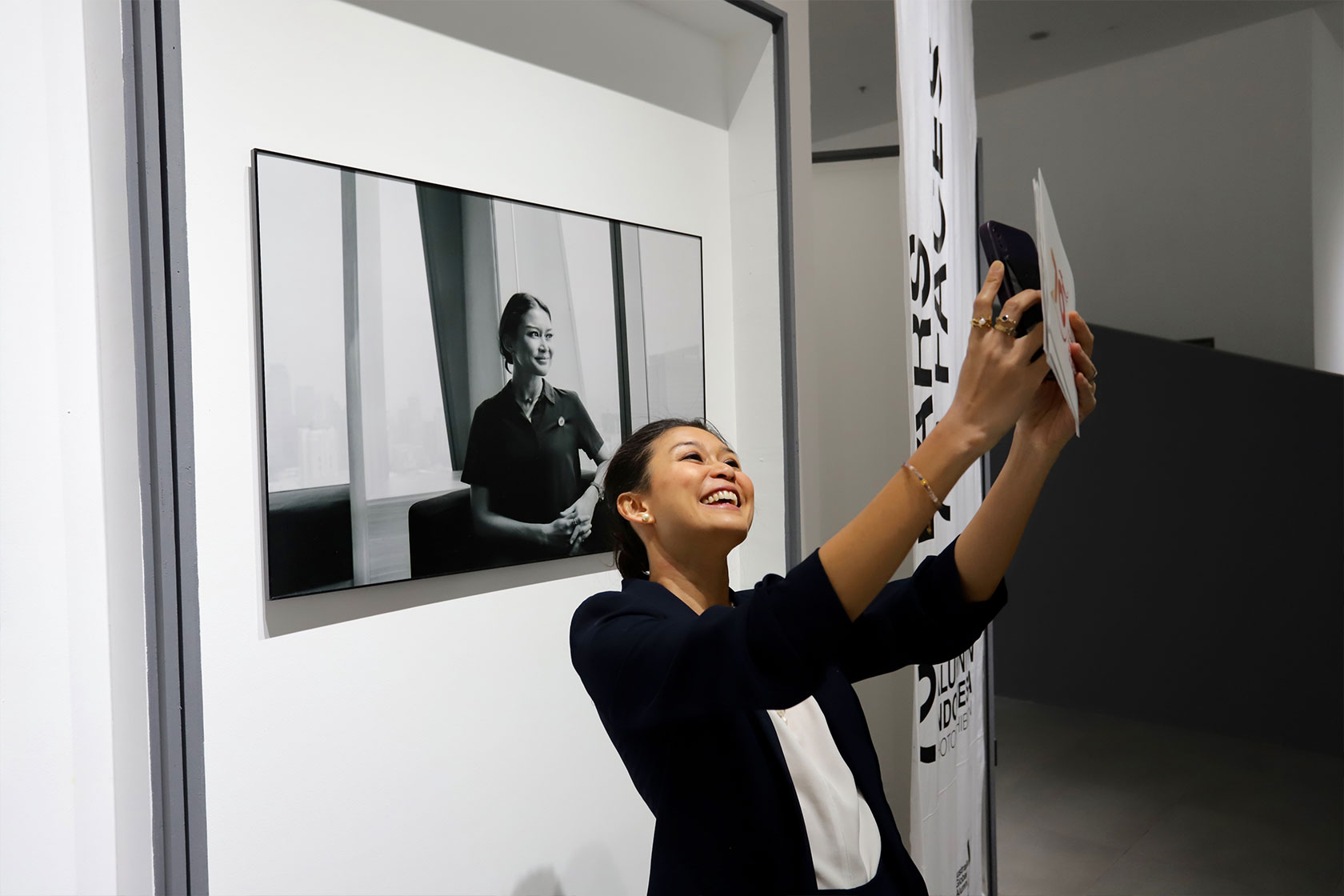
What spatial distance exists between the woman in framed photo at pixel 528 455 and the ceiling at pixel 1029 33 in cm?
367

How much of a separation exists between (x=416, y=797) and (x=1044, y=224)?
1754 mm

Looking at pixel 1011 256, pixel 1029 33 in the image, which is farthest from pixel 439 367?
pixel 1029 33

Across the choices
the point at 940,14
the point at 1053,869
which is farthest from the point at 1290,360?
the point at 940,14

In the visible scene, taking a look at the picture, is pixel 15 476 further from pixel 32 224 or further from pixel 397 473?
pixel 397 473

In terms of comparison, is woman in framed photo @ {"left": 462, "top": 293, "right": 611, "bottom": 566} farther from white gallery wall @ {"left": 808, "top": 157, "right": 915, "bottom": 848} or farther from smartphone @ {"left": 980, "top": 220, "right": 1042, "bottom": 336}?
white gallery wall @ {"left": 808, "top": 157, "right": 915, "bottom": 848}

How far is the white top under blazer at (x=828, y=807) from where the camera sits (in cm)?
119

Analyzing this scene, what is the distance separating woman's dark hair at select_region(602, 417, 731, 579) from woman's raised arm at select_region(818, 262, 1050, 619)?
55 centimetres

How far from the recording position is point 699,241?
2.67m

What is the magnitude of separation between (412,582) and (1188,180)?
19.4 ft

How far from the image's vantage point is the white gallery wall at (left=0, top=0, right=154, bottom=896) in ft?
4.69

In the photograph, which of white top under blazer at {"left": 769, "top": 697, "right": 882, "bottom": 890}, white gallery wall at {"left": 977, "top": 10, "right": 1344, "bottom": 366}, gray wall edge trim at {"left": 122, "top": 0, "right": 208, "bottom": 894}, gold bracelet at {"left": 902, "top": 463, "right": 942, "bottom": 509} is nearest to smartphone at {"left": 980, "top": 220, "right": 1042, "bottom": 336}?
gold bracelet at {"left": 902, "top": 463, "right": 942, "bottom": 509}

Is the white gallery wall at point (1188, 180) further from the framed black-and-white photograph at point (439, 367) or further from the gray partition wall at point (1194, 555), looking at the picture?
the framed black-and-white photograph at point (439, 367)

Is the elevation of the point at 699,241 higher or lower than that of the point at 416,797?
higher

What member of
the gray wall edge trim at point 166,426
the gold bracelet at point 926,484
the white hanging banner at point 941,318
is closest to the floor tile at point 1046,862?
the white hanging banner at point 941,318
